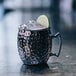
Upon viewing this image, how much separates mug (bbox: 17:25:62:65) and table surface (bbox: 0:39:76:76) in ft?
0.10

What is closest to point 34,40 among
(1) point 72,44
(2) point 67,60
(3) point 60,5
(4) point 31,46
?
(4) point 31,46

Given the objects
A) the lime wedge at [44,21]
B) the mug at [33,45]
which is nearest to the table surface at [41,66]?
the mug at [33,45]

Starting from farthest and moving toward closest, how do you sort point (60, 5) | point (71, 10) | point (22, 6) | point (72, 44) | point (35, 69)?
point (22, 6) → point (60, 5) → point (71, 10) → point (72, 44) → point (35, 69)

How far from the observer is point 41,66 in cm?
97

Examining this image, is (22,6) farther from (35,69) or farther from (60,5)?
(35,69)

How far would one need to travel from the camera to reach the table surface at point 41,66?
893mm

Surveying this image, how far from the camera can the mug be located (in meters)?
0.94

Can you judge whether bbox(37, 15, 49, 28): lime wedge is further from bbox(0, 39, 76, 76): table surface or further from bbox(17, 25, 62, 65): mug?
bbox(0, 39, 76, 76): table surface

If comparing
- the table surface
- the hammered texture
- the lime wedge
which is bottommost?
the table surface

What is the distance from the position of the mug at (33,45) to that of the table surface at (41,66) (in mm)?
30

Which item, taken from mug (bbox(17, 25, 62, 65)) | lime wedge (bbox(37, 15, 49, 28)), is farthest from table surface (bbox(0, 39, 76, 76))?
lime wedge (bbox(37, 15, 49, 28))

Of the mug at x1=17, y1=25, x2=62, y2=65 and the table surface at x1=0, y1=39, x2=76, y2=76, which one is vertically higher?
the mug at x1=17, y1=25, x2=62, y2=65

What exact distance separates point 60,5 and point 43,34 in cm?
358

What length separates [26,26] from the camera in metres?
0.95
